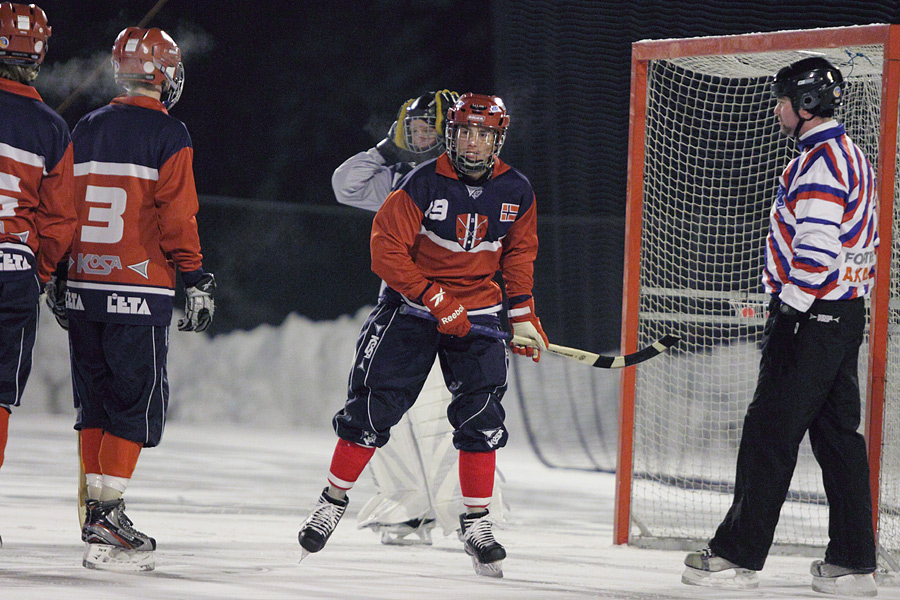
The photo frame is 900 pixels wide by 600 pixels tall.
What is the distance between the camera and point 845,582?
2572 mm

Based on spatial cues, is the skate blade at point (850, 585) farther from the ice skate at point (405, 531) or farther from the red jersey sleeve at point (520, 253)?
the ice skate at point (405, 531)

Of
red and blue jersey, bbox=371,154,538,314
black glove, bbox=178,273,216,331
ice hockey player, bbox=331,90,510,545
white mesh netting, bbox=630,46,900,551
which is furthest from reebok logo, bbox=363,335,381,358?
white mesh netting, bbox=630,46,900,551

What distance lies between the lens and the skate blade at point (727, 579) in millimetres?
2566

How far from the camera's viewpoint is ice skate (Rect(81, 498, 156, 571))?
8.11 feet

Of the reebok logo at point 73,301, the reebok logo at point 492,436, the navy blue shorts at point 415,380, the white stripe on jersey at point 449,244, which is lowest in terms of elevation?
the reebok logo at point 492,436

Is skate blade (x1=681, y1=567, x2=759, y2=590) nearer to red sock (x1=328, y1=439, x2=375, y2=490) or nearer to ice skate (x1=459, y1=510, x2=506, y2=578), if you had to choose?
ice skate (x1=459, y1=510, x2=506, y2=578)

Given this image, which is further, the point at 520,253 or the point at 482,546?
the point at 520,253

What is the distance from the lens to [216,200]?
6.72 metres

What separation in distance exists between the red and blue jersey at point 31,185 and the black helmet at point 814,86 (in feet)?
5.83

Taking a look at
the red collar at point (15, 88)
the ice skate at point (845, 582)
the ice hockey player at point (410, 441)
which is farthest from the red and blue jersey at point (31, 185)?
the ice skate at point (845, 582)

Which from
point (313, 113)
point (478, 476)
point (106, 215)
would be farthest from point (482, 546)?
point (313, 113)

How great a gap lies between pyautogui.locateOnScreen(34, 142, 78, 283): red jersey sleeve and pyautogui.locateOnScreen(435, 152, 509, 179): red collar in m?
0.90

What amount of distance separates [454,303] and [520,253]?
0.29m

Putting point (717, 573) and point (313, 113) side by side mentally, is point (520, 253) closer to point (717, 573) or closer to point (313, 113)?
point (717, 573)
